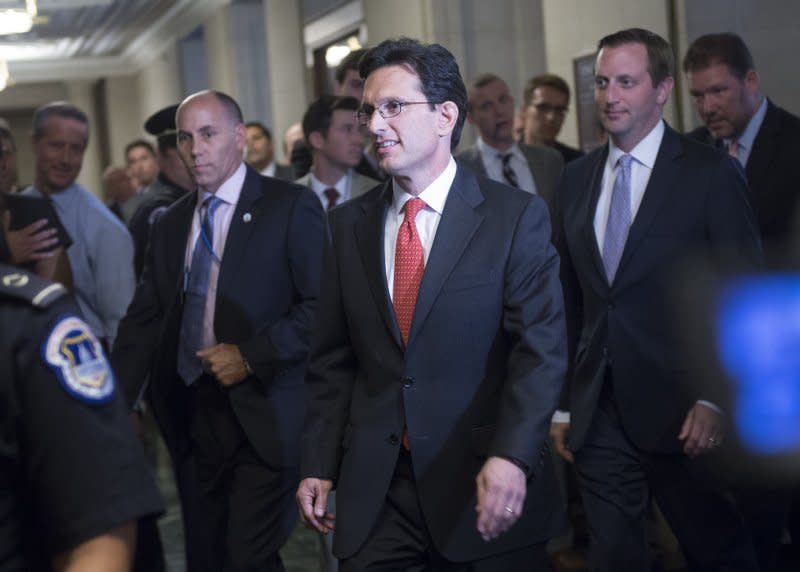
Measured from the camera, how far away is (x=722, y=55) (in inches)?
183

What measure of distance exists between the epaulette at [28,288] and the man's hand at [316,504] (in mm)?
1346

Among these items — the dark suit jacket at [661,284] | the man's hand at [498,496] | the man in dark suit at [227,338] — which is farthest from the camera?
the man in dark suit at [227,338]

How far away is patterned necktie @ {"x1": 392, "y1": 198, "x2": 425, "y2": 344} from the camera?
114 inches

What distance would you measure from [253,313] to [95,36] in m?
18.3

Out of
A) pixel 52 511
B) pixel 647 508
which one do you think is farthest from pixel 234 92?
pixel 52 511

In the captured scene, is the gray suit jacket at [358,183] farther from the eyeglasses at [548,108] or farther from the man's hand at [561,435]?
the man's hand at [561,435]

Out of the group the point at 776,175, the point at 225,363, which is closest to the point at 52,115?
the point at 225,363

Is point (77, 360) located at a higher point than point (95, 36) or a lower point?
lower

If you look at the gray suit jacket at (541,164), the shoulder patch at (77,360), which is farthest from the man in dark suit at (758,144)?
the shoulder patch at (77,360)

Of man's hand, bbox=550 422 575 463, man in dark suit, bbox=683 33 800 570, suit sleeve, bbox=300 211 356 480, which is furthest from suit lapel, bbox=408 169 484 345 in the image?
man in dark suit, bbox=683 33 800 570

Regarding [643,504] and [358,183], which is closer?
[643,504]

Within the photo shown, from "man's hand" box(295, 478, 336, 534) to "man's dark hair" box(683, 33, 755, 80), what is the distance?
8.16 feet

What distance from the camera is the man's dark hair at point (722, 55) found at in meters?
4.65

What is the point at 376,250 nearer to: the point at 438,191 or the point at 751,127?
the point at 438,191
